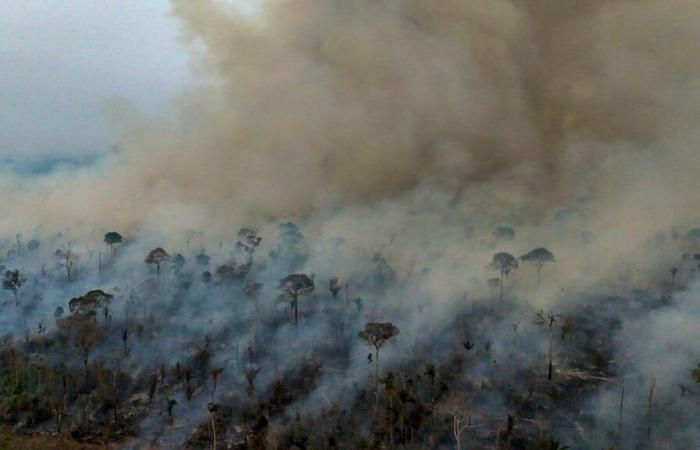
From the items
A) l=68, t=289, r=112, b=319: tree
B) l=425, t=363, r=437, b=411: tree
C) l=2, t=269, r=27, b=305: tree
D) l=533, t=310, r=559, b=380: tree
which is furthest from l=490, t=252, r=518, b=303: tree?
l=2, t=269, r=27, b=305: tree

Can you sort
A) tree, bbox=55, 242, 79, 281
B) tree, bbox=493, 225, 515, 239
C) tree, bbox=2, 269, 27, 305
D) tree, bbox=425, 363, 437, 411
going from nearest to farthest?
1. tree, bbox=425, 363, 437, 411
2. tree, bbox=2, 269, 27, 305
3. tree, bbox=55, 242, 79, 281
4. tree, bbox=493, 225, 515, 239

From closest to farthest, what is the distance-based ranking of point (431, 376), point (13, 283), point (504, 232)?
point (431, 376), point (13, 283), point (504, 232)

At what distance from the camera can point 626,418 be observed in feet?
139

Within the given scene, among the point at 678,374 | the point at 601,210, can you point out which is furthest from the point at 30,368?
the point at 601,210

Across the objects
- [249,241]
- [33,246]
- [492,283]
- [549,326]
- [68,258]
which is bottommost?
[549,326]

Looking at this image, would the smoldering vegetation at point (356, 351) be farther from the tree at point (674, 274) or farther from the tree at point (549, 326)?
the tree at point (674, 274)

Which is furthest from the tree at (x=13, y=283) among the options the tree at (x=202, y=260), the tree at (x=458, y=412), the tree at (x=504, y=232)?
the tree at (x=504, y=232)

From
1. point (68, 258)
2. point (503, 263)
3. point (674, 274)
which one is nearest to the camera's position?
point (503, 263)

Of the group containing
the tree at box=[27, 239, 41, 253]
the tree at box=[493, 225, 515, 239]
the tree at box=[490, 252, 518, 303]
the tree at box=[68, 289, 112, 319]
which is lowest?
the tree at box=[68, 289, 112, 319]

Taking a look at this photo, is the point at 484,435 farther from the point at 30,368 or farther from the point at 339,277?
the point at 30,368

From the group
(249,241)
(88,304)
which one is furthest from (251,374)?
(249,241)

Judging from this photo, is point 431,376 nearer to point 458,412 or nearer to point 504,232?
point 458,412

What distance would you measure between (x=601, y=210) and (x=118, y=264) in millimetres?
74293

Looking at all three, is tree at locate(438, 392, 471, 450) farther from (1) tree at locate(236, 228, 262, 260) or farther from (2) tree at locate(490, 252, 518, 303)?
(1) tree at locate(236, 228, 262, 260)
